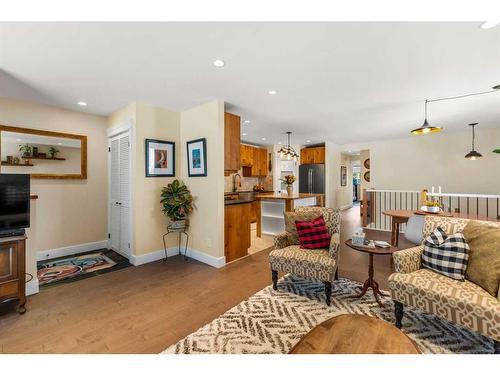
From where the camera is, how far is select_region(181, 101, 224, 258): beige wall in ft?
10.9

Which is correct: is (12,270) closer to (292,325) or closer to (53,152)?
(53,152)

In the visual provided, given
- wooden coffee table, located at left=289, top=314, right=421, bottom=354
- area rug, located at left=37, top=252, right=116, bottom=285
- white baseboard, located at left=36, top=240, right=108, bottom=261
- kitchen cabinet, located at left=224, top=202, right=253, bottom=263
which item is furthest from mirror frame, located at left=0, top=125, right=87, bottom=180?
wooden coffee table, located at left=289, top=314, right=421, bottom=354

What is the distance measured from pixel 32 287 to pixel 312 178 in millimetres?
6747

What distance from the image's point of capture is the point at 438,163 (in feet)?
20.0

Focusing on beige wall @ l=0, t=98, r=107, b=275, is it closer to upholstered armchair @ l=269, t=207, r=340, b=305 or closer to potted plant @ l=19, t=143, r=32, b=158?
potted plant @ l=19, t=143, r=32, b=158

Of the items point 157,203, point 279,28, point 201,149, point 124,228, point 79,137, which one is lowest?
point 124,228

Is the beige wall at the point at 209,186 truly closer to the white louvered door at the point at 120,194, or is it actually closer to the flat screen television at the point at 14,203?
the white louvered door at the point at 120,194

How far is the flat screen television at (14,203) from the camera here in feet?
7.37

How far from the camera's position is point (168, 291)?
262 cm

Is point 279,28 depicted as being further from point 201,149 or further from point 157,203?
point 157,203

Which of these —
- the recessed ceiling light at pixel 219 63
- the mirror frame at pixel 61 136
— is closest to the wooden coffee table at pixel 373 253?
the recessed ceiling light at pixel 219 63
